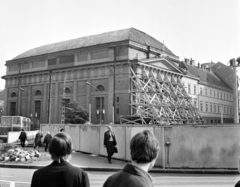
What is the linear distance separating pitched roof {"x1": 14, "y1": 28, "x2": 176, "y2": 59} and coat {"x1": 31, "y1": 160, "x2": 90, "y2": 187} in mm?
48972

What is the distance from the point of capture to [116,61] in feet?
167

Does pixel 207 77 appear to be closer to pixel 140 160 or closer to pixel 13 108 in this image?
pixel 13 108

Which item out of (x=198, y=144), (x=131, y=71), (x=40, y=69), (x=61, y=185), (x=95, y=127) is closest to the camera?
(x=61, y=185)

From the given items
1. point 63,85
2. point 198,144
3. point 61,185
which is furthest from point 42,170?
point 63,85

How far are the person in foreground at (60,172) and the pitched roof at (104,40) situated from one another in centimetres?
4893

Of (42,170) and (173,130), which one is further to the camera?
(173,130)

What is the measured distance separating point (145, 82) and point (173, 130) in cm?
3720

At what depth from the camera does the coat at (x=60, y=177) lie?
3.41 m

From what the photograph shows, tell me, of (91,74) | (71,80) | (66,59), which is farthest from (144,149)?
(66,59)

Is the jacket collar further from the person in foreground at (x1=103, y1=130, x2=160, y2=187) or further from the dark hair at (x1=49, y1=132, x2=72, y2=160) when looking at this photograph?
the dark hair at (x1=49, y1=132, x2=72, y2=160)

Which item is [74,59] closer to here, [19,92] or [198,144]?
[19,92]

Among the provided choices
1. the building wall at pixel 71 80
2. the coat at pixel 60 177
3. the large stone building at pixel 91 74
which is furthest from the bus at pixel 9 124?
the coat at pixel 60 177

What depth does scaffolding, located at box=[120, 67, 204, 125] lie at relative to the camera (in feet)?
157

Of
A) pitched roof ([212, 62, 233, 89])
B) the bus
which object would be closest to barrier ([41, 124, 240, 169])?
the bus
